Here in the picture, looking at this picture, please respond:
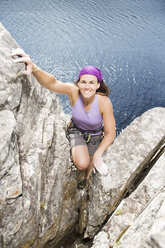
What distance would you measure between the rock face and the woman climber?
27cm

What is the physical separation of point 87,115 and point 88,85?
2.32 ft

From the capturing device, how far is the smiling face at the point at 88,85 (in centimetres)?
438

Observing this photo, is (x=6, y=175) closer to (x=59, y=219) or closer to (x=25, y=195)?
(x=25, y=195)

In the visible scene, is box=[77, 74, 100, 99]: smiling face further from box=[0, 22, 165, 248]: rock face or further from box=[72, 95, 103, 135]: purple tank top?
box=[0, 22, 165, 248]: rock face

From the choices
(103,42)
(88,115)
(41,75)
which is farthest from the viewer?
(103,42)

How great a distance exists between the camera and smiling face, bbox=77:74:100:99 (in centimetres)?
438

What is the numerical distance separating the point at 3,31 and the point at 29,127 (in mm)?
1943

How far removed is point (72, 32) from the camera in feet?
62.8

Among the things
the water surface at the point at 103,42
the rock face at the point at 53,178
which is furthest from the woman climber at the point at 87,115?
the water surface at the point at 103,42

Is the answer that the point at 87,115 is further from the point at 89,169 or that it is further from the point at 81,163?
the point at 89,169

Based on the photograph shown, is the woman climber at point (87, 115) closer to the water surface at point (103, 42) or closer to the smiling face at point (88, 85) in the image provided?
the smiling face at point (88, 85)

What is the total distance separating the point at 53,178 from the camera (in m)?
4.33

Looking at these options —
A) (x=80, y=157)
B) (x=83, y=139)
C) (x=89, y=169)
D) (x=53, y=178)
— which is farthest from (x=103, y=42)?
(x=53, y=178)

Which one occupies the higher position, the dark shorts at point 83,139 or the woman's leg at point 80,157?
the dark shorts at point 83,139
